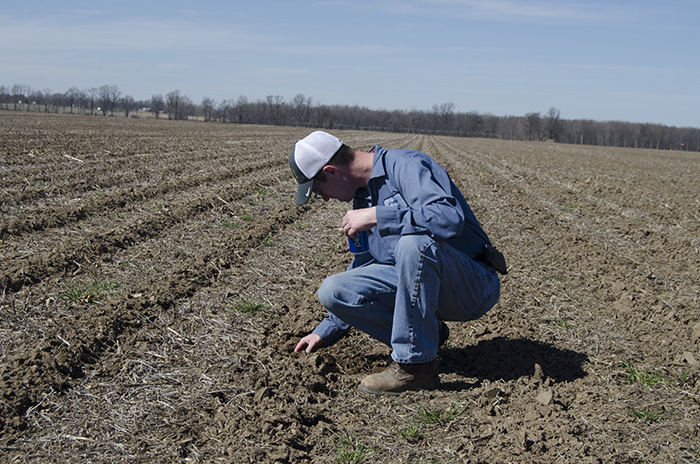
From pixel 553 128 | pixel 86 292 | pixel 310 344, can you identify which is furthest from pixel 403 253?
pixel 553 128

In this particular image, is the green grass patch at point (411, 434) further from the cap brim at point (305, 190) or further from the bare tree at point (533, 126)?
the bare tree at point (533, 126)

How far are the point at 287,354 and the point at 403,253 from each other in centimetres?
125

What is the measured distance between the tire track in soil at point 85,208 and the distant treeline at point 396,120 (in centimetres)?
10258

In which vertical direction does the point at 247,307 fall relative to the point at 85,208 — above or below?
below

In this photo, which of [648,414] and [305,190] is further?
[305,190]

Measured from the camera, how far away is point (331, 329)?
388 centimetres

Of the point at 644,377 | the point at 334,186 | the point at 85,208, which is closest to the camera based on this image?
the point at 334,186

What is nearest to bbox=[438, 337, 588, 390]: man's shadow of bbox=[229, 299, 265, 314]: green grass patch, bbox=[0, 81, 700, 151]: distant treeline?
bbox=[229, 299, 265, 314]: green grass patch

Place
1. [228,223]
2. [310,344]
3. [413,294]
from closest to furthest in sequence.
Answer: [413,294] → [310,344] → [228,223]

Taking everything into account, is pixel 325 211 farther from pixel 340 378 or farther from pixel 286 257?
pixel 340 378

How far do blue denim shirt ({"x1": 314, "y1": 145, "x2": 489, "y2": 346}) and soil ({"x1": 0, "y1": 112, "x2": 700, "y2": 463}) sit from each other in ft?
3.04

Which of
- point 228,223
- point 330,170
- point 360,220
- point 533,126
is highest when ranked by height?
point 533,126

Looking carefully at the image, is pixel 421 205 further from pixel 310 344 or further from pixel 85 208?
pixel 85 208

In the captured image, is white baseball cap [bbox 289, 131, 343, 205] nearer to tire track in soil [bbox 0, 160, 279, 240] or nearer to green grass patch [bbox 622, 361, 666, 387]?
green grass patch [bbox 622, 361, 666, 387]
